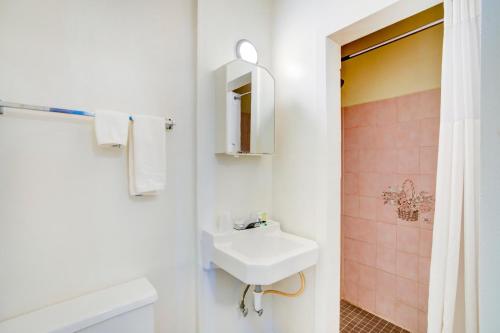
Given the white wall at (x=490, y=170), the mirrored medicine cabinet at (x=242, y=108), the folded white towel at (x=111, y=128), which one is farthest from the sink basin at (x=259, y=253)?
the white wall at (x=490, y=170)

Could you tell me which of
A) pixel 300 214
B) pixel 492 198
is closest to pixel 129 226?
pixel 300 214

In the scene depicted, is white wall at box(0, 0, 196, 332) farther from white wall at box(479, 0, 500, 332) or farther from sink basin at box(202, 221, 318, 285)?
white wall at box(479, 0, 500, 332)

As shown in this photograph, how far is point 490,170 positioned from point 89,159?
135 cm

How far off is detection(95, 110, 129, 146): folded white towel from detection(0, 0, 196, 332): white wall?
4.3 inches

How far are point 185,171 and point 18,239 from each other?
75 cm

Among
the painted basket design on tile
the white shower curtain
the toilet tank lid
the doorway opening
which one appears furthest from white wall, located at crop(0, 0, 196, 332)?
the painted basket design on tile

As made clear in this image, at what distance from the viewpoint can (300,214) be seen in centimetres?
154

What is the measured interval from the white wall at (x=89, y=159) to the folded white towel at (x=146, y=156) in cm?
8

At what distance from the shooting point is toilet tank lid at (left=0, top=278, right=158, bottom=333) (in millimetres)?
893

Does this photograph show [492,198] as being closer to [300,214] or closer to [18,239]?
[300,214]

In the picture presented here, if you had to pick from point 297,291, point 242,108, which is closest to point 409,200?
point 297,291

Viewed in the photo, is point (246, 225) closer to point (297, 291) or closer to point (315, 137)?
point (297, 291)

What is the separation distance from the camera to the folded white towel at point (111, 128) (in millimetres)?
1047

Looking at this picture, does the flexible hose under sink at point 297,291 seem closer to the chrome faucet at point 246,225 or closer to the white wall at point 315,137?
the white wall at point 315,137
